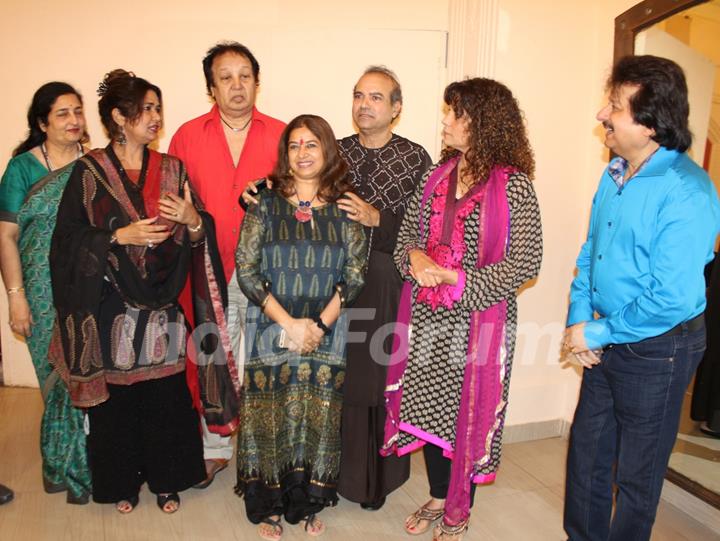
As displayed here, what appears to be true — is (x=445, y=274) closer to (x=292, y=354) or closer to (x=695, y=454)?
(x=292, y=354)

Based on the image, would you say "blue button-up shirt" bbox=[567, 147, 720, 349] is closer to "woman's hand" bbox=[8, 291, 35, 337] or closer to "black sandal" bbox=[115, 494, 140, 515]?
"black sandal" bbox=[115, 494, 140, 515]

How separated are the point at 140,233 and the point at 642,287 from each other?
1.69 metres

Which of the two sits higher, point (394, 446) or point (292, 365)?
point (292, 365)

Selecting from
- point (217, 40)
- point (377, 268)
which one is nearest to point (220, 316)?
point (377, 268)

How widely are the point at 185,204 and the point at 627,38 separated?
2031 millimetres

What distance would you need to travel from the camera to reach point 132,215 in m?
2.18

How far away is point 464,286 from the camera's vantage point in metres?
1.95

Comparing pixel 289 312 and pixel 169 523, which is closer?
pixel 289 312

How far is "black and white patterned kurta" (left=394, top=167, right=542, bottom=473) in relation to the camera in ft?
6.37

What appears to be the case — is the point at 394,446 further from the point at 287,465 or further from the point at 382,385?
the point at 287,465

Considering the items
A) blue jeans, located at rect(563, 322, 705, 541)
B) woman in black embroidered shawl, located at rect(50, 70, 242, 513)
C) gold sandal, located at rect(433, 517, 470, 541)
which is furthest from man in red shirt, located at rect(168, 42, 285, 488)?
blue jeans, located at rect(563, 322, 705, 541)

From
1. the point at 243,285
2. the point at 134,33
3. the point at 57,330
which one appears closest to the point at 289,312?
the point at 243,285

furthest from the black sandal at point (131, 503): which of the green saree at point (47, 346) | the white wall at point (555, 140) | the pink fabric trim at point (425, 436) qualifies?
the white wall at point (555, 140)

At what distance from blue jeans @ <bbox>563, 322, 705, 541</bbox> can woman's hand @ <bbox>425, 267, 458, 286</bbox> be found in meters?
0.53
